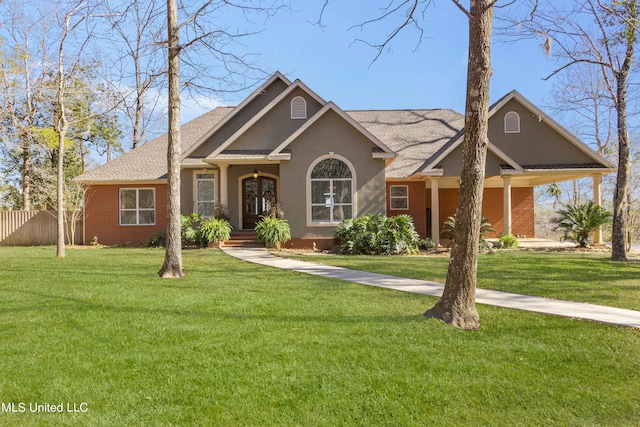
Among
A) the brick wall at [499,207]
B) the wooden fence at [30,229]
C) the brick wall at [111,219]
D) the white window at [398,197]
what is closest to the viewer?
the white window at [398,197]

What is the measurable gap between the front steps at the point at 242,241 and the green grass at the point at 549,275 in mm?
4004

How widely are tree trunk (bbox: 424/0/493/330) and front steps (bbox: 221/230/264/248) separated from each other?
1159 centimetres

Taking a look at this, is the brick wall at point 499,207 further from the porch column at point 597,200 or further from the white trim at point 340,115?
the white trim at point 340,115

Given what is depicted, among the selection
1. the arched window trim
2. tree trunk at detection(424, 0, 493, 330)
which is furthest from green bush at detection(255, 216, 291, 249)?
tree trunk at detection(424, 0, 493, 330)

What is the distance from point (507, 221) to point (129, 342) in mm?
15408

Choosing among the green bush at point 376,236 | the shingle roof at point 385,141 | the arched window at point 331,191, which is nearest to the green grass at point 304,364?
the green bush at point 376,236

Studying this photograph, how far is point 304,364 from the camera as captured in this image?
12.7ft

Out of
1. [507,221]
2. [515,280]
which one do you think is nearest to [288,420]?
[515,280]

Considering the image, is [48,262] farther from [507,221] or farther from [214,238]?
[507,221]

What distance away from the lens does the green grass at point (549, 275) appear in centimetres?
689

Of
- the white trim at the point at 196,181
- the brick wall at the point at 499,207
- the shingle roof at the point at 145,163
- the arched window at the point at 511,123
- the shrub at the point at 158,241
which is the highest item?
the arched window at the point at 511,123

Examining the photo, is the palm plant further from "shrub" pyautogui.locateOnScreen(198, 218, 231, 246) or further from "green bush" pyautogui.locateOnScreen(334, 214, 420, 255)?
"shrub" pyautogui.locateOnScreen(198, 218, 231, 246)

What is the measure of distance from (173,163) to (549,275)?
820 centimetres

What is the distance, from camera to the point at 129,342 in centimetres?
445
